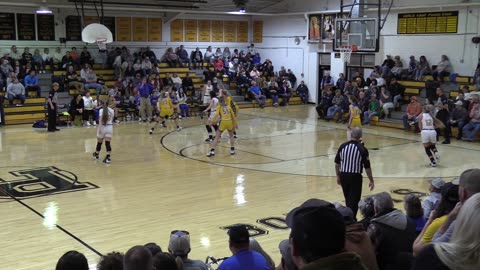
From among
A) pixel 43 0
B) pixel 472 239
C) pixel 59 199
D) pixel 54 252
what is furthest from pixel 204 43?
pixel 472 239

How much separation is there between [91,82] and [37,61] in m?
2.69

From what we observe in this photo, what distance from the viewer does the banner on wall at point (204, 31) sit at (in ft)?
99.1

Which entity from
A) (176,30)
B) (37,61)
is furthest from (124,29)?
(37,61)

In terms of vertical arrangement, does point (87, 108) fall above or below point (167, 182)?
above

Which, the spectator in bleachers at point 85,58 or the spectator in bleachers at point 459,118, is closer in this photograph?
the spectator in bleachers at point 459,118

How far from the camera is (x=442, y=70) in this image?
22.4m

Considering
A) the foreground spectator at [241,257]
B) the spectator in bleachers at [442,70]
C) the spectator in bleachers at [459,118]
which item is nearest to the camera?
the foreground spectator at [241,257]

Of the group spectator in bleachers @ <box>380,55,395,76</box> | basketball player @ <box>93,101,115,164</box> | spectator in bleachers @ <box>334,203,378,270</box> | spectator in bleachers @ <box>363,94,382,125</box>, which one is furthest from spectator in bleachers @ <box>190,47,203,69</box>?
spectator in bleachers @ <box>334,203,378,270</box>

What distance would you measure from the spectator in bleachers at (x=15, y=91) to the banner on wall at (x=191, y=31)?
10.6m

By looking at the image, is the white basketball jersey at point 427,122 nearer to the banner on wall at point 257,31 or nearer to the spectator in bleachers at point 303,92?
the spectator in bleachers at point 303,92

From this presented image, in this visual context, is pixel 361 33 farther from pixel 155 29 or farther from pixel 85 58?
pixel 155 29

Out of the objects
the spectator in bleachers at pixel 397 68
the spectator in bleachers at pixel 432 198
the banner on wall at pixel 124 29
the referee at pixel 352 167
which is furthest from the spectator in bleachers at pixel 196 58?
the spectator in bleachers at pixel 432 198

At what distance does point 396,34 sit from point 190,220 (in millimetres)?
18650

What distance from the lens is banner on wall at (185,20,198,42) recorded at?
29756mm
